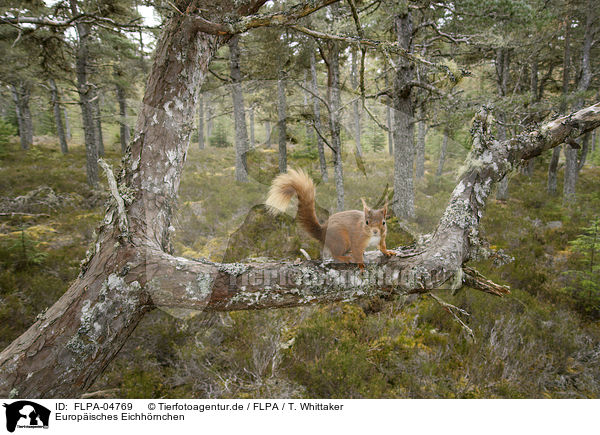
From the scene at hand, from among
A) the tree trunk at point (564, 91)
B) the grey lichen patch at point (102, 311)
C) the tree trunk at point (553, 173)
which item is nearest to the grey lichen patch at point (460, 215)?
the grey lichen patch at point (102, 311)

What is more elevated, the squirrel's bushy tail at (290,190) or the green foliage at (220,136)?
the green foliage at (220,136)

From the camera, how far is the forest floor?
323cm

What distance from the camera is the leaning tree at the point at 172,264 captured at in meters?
1.42

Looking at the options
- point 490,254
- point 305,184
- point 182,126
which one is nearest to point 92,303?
point 182,126

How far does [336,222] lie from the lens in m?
2.08

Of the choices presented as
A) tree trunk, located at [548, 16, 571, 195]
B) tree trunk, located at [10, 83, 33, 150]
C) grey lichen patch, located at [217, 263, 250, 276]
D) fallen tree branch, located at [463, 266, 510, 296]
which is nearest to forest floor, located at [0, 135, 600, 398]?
fallen tree branch, located at [463, 266, 510, 296]

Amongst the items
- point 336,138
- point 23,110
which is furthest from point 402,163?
point 23,110

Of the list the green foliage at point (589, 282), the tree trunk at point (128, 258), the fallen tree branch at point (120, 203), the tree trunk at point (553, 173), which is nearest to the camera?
the tree trunk at point (128, 258)

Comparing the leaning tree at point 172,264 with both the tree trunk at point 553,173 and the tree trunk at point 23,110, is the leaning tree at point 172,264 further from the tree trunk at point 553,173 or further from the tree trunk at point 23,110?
the tree trunk at point 23,110

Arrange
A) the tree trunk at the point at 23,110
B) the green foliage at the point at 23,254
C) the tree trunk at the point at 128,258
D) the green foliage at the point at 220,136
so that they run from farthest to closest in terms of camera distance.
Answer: the green foliage at the point at 220,136 → the tree trunk at the point at 23,110 → the green foliage at the point at 23,254 → the tree trunk at the point at 128,258
